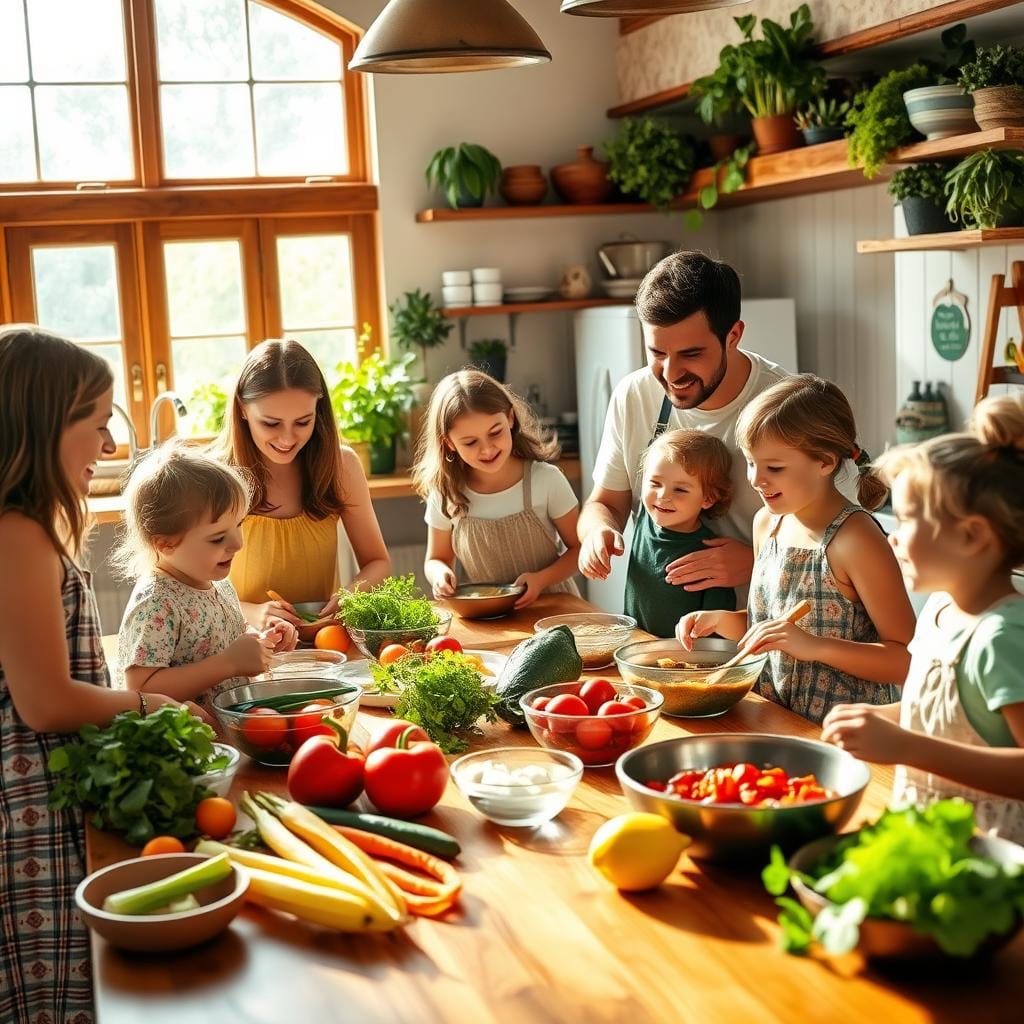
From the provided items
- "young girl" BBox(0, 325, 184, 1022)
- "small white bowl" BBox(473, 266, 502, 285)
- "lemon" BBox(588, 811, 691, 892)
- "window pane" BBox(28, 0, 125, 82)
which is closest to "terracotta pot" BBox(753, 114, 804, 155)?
"small white bowl" BBox(473, 266, 502, 285)

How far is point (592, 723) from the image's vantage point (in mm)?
1844

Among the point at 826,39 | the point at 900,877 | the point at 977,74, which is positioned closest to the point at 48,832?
the point at 900,877

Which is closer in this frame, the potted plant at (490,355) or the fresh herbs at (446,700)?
the fresh herbs at (446,700)

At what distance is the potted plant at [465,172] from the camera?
16.7 ft

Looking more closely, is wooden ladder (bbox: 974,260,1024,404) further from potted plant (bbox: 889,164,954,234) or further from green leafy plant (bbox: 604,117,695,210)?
green leafy plant (bbox: 604,117,695,210)

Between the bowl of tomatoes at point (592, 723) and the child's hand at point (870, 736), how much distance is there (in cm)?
41

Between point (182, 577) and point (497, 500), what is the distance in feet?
3.51

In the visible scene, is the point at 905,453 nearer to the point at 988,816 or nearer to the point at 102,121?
the point at 988,816

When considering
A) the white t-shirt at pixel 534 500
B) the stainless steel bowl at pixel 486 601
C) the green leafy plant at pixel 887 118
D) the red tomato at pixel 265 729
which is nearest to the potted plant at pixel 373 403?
the white t-shirt at pixel 534 500

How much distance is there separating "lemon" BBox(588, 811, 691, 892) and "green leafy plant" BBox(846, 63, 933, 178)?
2921mm

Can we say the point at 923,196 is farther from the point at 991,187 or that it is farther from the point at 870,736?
the point at 870,736

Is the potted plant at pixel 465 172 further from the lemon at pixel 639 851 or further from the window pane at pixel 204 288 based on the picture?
the lemon at pixel 639 851

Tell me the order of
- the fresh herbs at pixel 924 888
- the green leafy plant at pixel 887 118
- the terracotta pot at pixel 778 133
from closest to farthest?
1. the fresh herbs at pixel 924 888
2. the green leafy plant at pixel 887 118
3. the terracotta pot at pixel 778 133

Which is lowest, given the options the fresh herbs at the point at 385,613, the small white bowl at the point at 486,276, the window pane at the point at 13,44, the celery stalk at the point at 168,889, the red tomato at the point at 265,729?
the celery stalk at the point at 168,889
